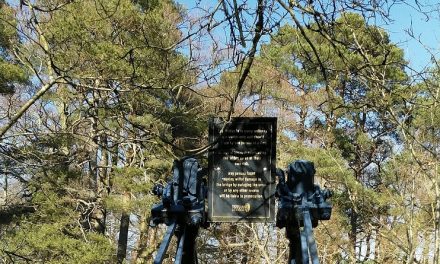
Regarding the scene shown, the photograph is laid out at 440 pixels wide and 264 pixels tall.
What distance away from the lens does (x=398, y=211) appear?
14.5 m

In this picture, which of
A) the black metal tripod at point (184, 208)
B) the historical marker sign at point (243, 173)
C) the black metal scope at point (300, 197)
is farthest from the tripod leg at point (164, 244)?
the black metal scope at point (300, 197)

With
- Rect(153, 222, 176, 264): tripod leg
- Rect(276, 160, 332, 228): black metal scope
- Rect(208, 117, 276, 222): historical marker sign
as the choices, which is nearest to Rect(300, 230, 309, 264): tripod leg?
Rect(276, 160, 332, 228): black metal scope

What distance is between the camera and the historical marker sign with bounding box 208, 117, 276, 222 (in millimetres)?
4445

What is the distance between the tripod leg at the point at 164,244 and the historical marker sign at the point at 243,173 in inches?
13.9

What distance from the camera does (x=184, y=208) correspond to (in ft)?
14.3

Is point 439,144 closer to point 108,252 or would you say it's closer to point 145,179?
point 145,179

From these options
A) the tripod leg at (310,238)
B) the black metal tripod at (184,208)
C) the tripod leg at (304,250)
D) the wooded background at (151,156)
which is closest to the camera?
the tripod leg at (310,238)

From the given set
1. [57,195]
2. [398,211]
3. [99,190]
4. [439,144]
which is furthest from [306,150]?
[57,195]

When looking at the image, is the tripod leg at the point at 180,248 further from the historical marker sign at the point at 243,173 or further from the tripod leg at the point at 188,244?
the historical marker sign at the point at 243,173

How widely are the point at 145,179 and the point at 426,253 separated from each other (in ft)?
22.3

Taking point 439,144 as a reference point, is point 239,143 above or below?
below

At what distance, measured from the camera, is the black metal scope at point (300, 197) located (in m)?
4.23

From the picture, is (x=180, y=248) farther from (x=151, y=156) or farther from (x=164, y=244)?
(x=151, y=156)

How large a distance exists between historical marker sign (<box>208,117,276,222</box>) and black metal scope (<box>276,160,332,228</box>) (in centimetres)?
13
